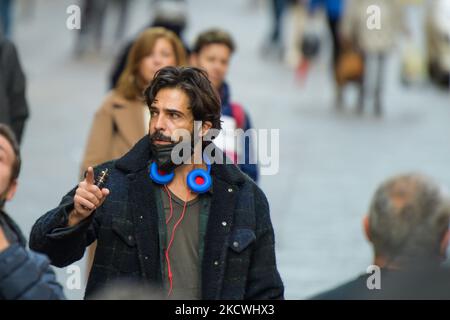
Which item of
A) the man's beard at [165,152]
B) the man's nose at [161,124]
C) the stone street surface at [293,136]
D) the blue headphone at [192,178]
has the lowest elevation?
the stone street surface at [293,136]

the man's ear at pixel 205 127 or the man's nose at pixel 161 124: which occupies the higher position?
the man's nose at pixel 161 124

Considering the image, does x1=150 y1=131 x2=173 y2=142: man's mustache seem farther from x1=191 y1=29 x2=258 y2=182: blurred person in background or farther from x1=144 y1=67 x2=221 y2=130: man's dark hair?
x1=191 y1=29 x2=258 y2=182: blurred person in background

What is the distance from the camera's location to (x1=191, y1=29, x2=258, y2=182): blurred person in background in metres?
7.66

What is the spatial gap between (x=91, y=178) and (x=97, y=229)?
1.08ft

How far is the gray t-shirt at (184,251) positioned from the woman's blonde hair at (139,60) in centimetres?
254

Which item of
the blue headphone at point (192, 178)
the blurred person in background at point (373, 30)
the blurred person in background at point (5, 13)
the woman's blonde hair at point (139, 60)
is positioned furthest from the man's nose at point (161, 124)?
the blurred person in background at point (5, 13)

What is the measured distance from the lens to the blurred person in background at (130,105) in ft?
24.7

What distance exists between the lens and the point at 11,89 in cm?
828

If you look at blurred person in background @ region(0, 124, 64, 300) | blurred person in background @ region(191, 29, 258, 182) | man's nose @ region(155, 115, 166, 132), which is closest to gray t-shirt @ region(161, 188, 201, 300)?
man's nose @ region(155, 115, 166, 132)

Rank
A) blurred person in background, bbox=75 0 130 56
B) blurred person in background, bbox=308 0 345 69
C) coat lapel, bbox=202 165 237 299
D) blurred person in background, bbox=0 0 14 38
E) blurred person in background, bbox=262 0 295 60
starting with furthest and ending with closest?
blurred person in background, bbox=262 0 295 60 < blurred person in background, bbox=75 0 130 56 < blurred person in background, bbox=308 0 345 69 < blurred person in background, bbox=0 0 14 38 < coat lapel, bbox=202 165 237 299

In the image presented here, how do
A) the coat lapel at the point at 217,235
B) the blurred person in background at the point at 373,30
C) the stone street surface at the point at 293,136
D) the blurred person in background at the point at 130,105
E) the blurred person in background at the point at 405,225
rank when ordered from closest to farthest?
the blurred person in background at the point at 405,225
the coat lapel at the point at 217,235
the blurred person in background at the point at 130,105
the stone street surface at the point at 293,136
the blurred person in background at the point at 373,30

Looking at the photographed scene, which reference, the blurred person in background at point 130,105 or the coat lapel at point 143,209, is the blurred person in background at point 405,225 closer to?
the coat lapel at point 143,209

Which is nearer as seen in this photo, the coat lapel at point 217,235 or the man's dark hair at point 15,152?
the man's dark hair at point 15,152

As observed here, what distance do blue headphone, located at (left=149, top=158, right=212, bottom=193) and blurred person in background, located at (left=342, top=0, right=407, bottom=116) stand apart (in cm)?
1095
